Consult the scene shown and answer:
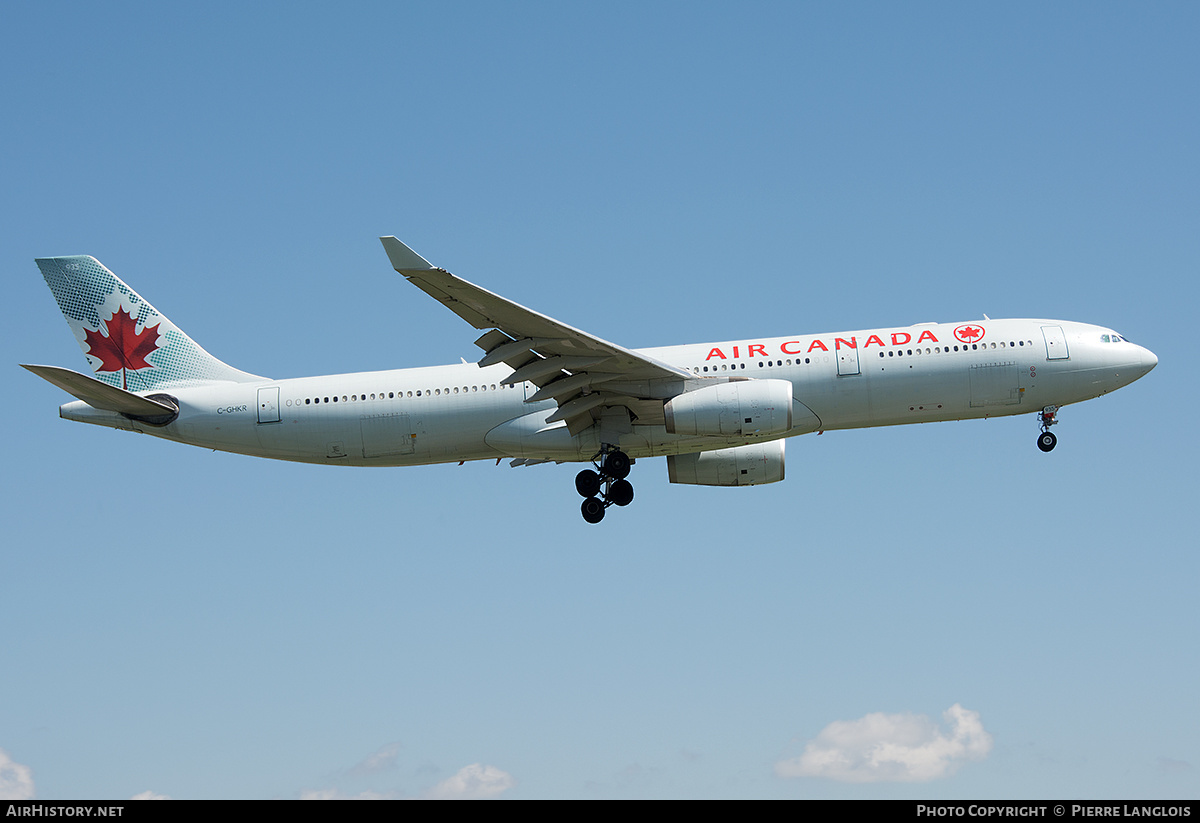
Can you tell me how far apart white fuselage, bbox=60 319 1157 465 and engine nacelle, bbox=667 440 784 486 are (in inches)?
79.0

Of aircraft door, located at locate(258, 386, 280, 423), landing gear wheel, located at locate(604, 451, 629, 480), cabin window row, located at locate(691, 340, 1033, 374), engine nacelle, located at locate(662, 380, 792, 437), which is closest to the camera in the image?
engine nacelle, located at locate(662, 380, 792, 437)

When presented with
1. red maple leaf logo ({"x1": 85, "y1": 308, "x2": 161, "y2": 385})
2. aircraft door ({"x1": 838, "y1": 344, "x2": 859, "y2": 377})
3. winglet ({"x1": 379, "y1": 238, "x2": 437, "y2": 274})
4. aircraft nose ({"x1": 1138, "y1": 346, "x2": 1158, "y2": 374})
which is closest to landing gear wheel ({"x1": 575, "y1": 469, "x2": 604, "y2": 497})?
aircraft door ({"x1": 838, "y1": 344, "x2": 859, "y2": 377})

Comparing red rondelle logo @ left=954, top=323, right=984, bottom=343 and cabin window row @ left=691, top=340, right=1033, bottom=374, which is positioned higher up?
red rondelle logo @ left=954, top=323, right=984, bottom=343

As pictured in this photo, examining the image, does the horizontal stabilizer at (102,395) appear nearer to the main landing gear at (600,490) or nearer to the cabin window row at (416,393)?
the cabin window row at (416,393)

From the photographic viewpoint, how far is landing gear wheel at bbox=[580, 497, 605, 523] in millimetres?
31359

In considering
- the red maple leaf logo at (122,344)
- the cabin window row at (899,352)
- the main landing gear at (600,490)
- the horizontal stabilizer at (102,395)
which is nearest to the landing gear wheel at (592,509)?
the main landing gear at (600,490)

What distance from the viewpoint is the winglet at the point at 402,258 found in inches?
947

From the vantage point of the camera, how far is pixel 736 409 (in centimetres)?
2820

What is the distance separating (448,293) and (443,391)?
564 centimetres

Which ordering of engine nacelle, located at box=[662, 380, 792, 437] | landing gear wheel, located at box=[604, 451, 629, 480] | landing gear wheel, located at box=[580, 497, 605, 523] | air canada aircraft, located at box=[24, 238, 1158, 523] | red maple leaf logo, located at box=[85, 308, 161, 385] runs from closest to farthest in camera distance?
engine nacelle, located at box=[662, 380, 792, 437] < air canada aircraft, located at box=[24, 238, 1158, 523] < landing gear wheel, located at box=[604, 451, 629, 480] < landing gear wheel, located at box=[580, 497, 605, 523] < red maple leaf logo, located at box=[85, 308, 161, 385]

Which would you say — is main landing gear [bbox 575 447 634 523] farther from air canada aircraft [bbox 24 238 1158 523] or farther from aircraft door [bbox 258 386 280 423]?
aircraft door [bbox 258 386 280 423]

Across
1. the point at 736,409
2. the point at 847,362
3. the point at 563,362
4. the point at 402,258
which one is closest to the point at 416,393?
the point at 563,362
